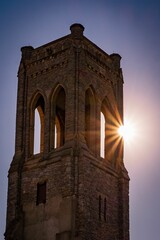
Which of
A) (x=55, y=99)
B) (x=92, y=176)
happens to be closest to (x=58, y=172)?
(x=92, y=176)

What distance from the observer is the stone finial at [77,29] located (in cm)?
4000

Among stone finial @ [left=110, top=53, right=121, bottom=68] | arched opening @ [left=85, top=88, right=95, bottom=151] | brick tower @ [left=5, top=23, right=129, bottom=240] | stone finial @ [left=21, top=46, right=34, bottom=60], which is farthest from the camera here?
stone finial @ [left=110, top=53, right=121, bottom=68]

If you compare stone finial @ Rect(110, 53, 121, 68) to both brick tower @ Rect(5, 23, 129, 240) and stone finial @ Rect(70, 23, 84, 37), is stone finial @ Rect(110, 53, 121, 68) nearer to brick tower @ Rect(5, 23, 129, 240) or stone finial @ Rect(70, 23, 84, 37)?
brick tower @ Rect(5, 23, 129, 240)

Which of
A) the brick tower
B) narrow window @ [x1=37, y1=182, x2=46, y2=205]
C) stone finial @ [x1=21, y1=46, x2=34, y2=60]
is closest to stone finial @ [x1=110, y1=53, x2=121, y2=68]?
the brick tower

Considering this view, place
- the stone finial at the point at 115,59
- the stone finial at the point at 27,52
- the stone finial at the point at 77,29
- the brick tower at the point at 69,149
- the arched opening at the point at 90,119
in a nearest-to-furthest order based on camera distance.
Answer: the brick tower at the point at 69,149 < the arched opening at the point at 90,119 < the stone finial at the point at 77,29 < the stone finial at the point at 27,52 < the stone finial at the point at 115,59

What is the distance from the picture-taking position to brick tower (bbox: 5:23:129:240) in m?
36.5

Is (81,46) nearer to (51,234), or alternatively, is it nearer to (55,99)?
(55,99)

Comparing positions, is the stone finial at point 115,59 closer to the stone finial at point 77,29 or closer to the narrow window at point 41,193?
the stone finial at point 77,29

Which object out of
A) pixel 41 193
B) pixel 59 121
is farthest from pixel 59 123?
pixel 41 193

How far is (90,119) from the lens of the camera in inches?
1574

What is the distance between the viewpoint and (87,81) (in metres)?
39.6

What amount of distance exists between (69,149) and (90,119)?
3.29 metres

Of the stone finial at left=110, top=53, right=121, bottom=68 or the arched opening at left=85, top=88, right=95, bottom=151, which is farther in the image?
the stone finial at left=110, top=53, right=121, bottom=68

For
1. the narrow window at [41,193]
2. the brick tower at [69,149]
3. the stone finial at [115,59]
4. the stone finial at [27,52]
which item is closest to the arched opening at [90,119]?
the brick tower at [69,149]
